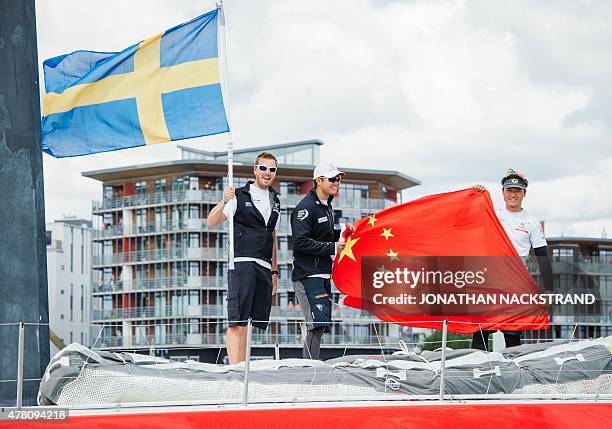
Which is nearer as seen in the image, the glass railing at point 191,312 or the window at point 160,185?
the glass railing at point 191,312

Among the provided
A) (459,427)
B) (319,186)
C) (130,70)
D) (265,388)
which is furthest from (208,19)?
(459,427)

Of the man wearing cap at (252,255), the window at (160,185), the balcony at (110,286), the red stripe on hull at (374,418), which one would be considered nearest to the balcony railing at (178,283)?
the balcony at (110,286)

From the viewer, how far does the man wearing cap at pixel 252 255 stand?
843cm

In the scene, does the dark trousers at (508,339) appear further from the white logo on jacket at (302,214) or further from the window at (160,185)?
the window at (160,185)

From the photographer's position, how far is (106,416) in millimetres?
6609

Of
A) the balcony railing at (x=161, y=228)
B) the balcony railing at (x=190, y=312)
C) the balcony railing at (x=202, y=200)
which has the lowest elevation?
the balcony railing at (x=190, y=312)

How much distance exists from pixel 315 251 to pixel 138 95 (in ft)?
5.80

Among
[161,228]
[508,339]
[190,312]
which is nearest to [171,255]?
[161,228]

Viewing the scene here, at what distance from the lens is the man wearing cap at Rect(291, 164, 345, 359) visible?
8.66 m

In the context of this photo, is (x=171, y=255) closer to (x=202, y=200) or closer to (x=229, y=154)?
(x=202, y=200)

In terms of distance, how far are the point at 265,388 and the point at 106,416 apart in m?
0.97

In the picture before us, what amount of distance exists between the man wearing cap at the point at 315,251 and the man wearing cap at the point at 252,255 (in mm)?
213

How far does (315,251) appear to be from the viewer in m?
8.65

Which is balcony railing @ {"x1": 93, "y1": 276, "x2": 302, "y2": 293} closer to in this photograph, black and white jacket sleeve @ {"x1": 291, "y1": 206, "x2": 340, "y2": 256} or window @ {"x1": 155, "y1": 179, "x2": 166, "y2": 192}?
window @ {"x1": 155, "y1": 179, "x2": 166, "y2": 192}
